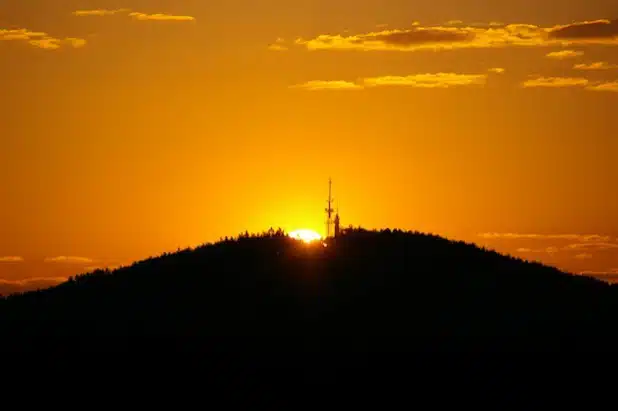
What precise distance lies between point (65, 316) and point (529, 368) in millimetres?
19633

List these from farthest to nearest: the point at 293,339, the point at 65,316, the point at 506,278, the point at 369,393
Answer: the point at 506,278, the point at 65,316, the point at 293,339, the point at 369,393

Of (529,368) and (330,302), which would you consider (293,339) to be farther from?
(529,368)

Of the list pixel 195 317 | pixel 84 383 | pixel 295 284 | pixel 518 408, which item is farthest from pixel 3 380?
pixel 518 408

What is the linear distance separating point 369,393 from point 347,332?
4893mm

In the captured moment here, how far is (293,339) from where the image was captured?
56.3 m

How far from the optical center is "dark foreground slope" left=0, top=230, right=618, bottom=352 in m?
56.7

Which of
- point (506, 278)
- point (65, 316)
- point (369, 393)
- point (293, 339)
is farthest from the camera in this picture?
point (506, 278)

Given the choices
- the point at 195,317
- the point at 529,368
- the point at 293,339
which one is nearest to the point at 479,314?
the point at 529,368

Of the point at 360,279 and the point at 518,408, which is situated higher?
the point at 360,279

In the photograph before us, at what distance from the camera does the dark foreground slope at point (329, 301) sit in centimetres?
5669

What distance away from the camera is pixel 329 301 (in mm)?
59219

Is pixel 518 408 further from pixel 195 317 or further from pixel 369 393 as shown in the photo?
pixel 195 317

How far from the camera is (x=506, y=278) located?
6419 centimetres

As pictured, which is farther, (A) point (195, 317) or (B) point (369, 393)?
(A) point (195, 317)
